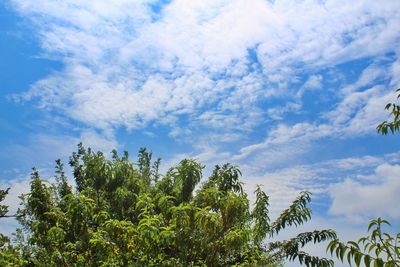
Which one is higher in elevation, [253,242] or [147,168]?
[147,168]

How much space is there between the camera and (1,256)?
47.1 feet

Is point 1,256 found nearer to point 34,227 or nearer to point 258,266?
point 34,227

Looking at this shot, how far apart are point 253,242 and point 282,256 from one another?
5.44 ft

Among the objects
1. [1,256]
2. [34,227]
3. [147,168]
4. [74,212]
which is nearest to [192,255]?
[74,212]

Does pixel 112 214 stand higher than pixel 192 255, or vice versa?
pixel 112 214

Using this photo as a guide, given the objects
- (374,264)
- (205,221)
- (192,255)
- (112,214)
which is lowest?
(374,264)

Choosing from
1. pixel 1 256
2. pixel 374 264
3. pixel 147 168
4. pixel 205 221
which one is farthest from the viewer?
pixel 147 168

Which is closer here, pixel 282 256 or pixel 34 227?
pixel 34 227

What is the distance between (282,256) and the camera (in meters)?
16.8

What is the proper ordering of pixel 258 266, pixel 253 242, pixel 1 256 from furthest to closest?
pixel 253 242 → pixel 1 256 → pixel 258 266

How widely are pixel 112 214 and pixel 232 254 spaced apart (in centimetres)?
597

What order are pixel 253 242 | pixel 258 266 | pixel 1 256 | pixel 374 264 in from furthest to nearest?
pixel 253 242, pixel 1 256, pixel 258 266, pixel 374 264

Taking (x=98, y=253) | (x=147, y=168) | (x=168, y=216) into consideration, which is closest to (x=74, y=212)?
(x=98, y=253)

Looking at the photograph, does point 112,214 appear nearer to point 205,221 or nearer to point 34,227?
point 34,227
